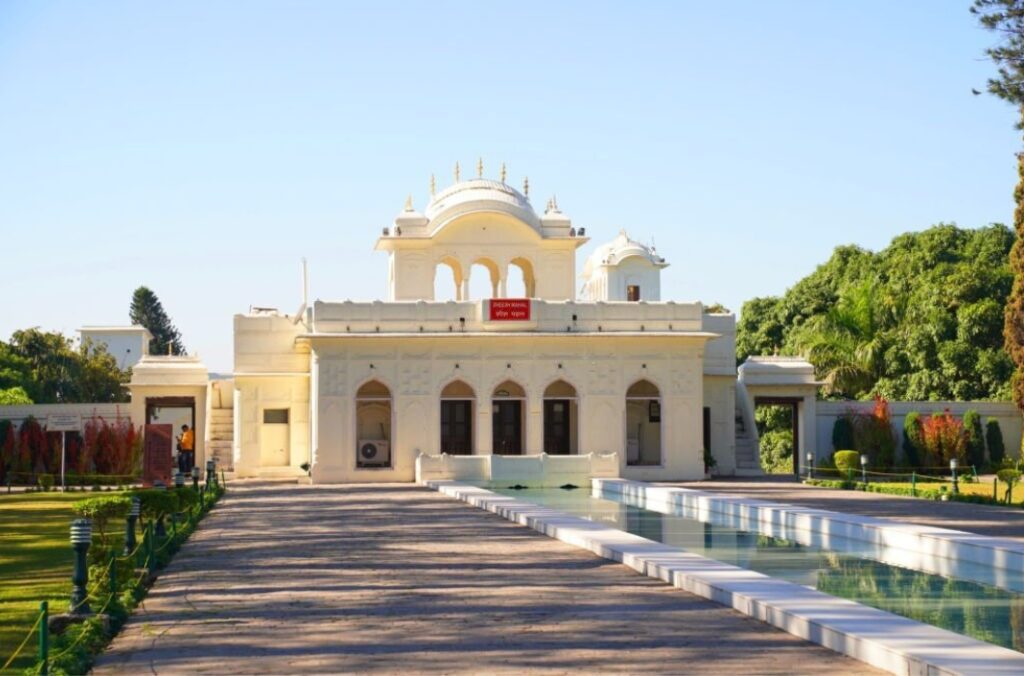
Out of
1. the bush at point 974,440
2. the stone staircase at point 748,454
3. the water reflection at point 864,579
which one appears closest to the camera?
the water reflection at point 864,579

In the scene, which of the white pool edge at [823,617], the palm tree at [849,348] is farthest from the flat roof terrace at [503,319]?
the white pool edge at [823,617]

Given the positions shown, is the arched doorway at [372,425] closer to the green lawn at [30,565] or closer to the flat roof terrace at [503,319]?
the flat roof terrace at [503,319]

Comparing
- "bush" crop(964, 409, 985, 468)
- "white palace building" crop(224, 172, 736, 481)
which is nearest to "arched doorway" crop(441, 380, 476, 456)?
"white palace building" crop(224, 172, 736, 481)

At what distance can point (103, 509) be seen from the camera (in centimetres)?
1484

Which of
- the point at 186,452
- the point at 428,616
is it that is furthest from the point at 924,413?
the point at 428,616

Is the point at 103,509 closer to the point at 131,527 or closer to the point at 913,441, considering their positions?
the point at 131,527

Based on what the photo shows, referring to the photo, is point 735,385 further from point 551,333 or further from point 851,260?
point 851,260

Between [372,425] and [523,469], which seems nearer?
[523,469]

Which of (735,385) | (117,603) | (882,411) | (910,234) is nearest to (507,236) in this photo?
(735,385)

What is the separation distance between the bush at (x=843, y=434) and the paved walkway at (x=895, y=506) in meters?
4.55

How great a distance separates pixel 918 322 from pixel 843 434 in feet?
36.7

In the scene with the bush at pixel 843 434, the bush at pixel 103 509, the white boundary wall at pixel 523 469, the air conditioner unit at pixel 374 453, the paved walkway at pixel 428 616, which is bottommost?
the paved walkway at pixel 428 616

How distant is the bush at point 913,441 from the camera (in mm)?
34719

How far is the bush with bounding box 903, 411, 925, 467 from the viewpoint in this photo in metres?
34.7
